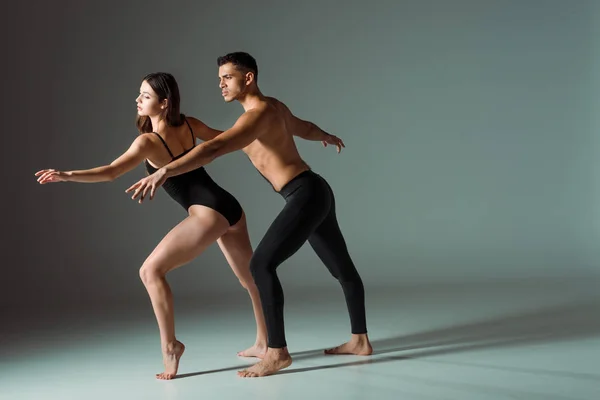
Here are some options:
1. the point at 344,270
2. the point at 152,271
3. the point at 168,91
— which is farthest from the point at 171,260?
the point at 344,270

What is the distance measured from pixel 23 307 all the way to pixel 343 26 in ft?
11.3

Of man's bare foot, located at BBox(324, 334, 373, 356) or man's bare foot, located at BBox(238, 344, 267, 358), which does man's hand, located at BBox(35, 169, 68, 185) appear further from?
man's bare foot, located at BBox(324, 334, 373, 356)

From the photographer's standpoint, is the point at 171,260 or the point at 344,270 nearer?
the point at 171,260

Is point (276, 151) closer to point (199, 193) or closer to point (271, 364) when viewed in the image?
point (199, 193)

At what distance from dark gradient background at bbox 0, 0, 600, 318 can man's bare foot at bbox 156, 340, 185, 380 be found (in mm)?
2741

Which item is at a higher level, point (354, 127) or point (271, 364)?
point (354, 127)

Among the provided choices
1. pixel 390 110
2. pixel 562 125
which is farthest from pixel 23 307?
pixel 562 125

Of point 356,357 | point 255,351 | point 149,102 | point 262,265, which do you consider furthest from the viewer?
point 255,351

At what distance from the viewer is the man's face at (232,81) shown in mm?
4086

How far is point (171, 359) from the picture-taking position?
4055mm

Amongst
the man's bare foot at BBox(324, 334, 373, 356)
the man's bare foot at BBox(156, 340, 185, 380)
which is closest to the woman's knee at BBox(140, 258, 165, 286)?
the man's bare foot at BBox(156, 340, 185, 380)

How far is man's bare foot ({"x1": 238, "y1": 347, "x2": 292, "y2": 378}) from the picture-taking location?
13.2ft

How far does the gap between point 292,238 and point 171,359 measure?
81cm

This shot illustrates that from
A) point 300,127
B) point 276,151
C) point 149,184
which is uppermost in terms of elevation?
point 300,127
